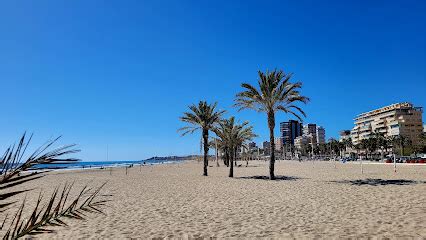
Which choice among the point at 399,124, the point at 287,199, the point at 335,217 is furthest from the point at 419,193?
the point at 399,124

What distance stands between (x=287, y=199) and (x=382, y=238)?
280 inches

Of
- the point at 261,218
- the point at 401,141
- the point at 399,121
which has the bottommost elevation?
the point at 261,218

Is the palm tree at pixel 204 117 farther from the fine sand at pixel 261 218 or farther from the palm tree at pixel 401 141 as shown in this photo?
the palm tree at pixel 401 141

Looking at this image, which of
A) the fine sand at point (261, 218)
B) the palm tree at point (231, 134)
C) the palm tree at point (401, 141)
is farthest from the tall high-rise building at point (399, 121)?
the fine sand at point (261, 218)

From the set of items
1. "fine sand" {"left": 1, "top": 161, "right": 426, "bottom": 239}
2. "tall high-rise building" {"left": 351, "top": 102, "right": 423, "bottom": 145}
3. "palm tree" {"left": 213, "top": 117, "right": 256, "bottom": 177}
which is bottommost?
"fine sand" {"left": 1, "top": 161, "right": 426, "bottom": 239}

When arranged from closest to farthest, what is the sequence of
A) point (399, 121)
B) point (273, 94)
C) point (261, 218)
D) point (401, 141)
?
point (261, 218), point (273, 94), point (401, 141), point (399, 121)

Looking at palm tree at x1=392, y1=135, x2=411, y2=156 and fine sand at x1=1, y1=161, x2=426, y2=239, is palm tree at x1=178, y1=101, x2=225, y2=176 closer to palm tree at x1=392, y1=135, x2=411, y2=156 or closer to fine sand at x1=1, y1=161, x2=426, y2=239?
fine sand at x1=1, y1=161, x2=426, y2=239

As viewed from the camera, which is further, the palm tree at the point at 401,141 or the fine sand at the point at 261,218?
the palm tree at the point at 401,141

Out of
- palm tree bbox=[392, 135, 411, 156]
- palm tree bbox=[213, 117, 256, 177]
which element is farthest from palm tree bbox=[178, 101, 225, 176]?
palm tree bbox=[392, 135, 411, 156]

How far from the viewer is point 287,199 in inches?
587

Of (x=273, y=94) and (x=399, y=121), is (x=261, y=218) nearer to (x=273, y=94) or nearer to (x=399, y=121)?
(x=273, y=94)

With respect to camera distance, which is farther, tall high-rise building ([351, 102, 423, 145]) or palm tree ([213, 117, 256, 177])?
tall high-rise building ([351, 102, 423, 145])

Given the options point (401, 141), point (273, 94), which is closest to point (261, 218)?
point (273, 94)

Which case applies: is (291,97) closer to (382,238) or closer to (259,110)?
(259,110)
